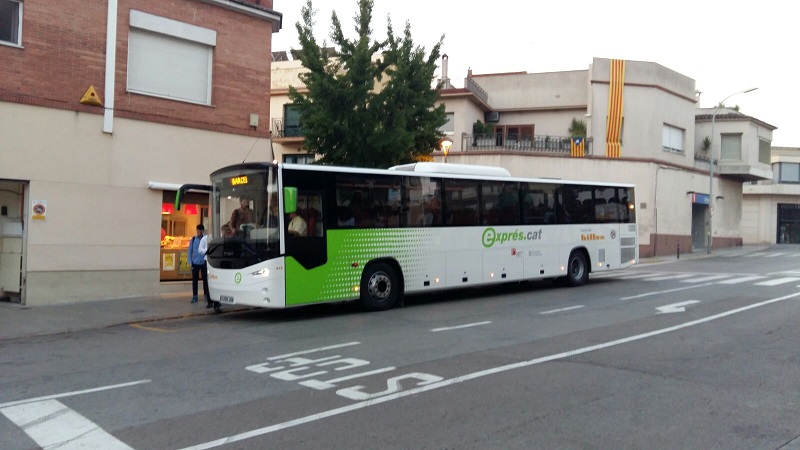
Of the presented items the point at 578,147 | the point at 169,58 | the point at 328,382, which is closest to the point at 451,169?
the point at 169,58

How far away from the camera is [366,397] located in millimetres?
7336

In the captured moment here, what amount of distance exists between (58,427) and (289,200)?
22.8 feet

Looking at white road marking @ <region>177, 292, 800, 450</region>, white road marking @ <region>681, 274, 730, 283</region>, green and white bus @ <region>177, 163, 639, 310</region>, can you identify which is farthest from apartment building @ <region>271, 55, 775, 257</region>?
white road marking @ <region>177, 292, 800, 450</region>

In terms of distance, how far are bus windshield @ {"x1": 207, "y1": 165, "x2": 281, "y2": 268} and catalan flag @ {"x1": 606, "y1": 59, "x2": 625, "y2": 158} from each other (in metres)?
26.3

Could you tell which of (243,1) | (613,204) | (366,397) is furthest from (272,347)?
(613,204)

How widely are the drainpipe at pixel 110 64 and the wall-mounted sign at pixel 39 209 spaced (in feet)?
7.05

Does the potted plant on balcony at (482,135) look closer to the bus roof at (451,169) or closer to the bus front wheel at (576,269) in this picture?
the bus front wheel at (576,269)

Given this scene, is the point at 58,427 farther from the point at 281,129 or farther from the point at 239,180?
the point at 281,129

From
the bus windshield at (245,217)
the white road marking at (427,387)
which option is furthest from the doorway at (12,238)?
the white road marking at (427,387)

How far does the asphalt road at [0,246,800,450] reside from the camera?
20.0 feet

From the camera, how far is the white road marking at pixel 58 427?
19.1 ft

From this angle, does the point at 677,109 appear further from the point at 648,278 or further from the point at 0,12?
the point at 0,12

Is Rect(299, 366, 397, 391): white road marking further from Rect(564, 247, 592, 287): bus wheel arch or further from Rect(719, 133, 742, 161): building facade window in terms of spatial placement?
Rect(719, 133, 742, 161): building facade window

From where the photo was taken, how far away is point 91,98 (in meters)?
15.5
